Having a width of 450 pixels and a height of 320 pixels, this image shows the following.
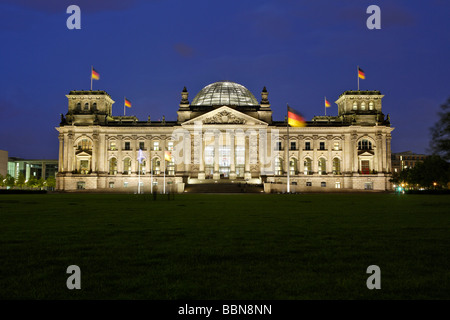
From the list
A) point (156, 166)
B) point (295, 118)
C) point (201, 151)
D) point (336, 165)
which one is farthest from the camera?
point (156, 166)

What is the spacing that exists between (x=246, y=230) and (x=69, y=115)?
339ft

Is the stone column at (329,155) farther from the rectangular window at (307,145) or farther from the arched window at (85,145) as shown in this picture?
the arched window at (85,145)

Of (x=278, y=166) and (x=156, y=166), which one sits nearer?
(x=278, y=166)

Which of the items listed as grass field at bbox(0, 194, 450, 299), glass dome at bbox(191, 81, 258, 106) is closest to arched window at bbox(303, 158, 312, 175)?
glass dome at bbox(191, 81, 258, 106)

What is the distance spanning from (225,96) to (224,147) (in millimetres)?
19140

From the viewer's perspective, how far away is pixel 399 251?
1085 centimetres

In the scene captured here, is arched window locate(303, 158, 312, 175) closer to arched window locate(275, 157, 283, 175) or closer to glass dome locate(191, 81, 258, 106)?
arched window locate(275, 157, 283, 175)

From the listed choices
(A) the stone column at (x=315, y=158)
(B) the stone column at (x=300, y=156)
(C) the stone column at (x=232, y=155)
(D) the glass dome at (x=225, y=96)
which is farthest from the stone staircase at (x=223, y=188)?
(D) the glass dome at (x=225, y=96)

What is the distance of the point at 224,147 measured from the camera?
346 ft

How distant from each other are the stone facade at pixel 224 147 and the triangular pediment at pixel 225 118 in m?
0.35

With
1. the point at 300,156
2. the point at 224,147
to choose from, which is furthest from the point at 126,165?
the point at 300,156

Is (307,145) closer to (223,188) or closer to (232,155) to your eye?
(232,155)

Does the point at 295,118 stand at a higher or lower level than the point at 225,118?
lower
